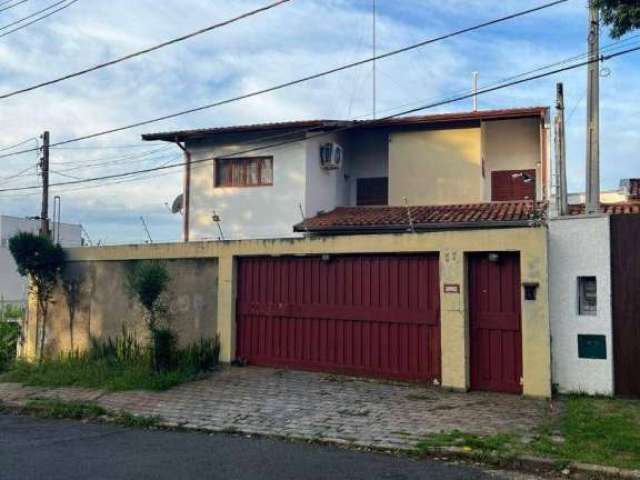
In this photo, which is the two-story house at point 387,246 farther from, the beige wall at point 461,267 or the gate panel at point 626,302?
the gate panel at point 626,302

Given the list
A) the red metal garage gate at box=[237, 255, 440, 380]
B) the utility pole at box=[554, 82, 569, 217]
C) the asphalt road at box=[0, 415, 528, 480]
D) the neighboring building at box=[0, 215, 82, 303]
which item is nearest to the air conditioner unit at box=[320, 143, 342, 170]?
the red metal garage gate at box=[237, 255, 440, 380]

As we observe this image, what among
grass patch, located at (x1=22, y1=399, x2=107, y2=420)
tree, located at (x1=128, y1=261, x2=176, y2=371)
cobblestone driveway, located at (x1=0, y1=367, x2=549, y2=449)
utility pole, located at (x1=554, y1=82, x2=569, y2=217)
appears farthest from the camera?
tree, located at (x1=128, y1=261, x2=176, y2=371)

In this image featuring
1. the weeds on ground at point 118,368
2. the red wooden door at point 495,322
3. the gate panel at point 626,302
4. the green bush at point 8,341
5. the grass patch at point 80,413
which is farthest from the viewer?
the green bush at point 8,341

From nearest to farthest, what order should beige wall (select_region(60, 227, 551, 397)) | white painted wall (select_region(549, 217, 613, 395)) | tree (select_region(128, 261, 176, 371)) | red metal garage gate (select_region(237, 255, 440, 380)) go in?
white painted wall (select_region(549, 217, 613, 395))
beige wall (select_region(60, 227, 551, 397))
red metal garage gate (select_region(237, 255, 440, 380))
tree (select_region(128, 261, 176, 371))

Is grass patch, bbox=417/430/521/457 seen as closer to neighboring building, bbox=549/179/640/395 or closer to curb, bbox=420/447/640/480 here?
curb, bbox=420/447/640/480

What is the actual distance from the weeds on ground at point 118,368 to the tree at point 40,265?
1.21 meters

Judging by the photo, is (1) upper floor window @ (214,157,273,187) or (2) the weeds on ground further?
(1) upper floor window @ (214,157,273,187)

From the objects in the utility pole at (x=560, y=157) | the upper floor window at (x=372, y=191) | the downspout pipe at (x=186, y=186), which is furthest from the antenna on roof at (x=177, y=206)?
the utility pole at (x=560, y=157)

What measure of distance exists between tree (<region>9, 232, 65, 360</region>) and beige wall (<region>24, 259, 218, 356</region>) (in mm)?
184

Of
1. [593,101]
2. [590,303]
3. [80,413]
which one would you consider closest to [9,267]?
[80,413]

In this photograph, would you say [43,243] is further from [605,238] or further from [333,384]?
[605,238]

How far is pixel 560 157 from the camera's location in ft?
38.6

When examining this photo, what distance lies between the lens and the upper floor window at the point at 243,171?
60.2 feet

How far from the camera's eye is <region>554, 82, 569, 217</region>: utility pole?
37.3 feet
